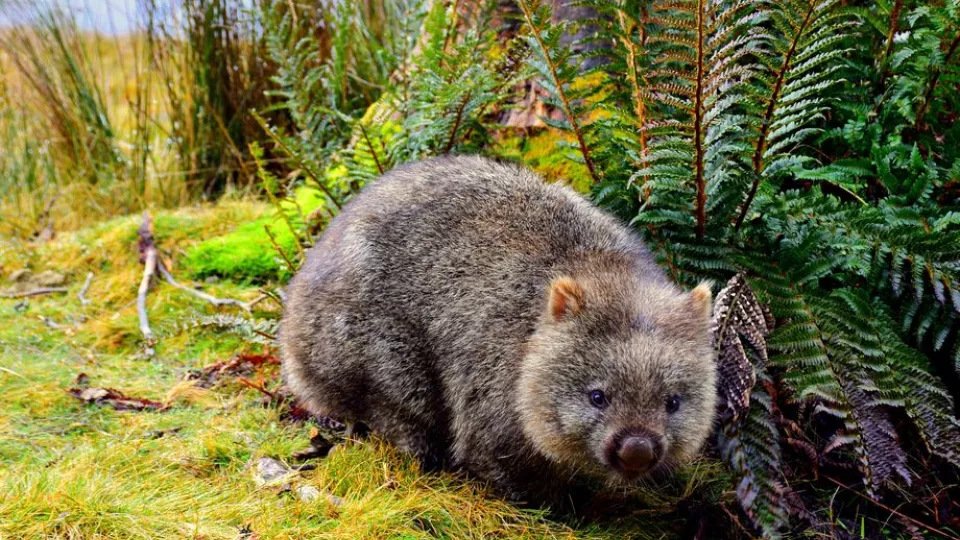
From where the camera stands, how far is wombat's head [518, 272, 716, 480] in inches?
147

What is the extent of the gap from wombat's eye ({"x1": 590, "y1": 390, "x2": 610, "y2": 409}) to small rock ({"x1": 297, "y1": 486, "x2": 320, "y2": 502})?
145 centimetres

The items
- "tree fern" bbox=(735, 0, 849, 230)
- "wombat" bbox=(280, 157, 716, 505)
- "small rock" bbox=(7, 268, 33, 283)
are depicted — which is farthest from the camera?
"small rock" bbox=(7, 268, 33, 283)

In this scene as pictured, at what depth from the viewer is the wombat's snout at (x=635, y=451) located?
3.60 metres

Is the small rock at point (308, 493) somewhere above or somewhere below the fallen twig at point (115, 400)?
above

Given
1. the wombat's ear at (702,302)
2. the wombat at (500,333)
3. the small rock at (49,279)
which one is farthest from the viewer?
the small rock at (49,279)

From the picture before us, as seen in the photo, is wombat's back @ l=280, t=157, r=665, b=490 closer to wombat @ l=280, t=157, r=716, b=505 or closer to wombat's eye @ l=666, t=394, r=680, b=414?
wombat @ l=280, t=157, r=716, b=505

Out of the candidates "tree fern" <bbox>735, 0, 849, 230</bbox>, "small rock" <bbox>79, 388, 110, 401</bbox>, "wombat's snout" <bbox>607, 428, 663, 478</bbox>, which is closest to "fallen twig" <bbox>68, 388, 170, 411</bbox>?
"small rock" <bbox>79, 388, 110, 401</bbox>

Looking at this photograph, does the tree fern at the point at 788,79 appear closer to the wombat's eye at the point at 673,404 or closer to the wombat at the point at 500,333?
the wombat at the point at 500,333

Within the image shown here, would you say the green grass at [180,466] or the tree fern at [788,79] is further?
the tree fern at [788,79]

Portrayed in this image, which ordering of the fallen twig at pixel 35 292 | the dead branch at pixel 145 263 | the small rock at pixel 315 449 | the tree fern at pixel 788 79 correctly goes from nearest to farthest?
1. the tree fern at pixel 788 79
2. the small rock at pixel 315 449
3. the dead branch at pixel 145 263
4. the fallen twig at pixel 35 292

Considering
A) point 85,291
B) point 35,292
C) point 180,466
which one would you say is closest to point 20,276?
point 35,292

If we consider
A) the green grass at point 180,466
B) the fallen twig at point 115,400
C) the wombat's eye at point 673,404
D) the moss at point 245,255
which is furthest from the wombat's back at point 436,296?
the moss at point 245,255

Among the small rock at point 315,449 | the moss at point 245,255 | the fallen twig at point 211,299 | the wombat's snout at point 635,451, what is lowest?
the small rock at point 315,449

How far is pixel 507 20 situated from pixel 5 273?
17.3ft
